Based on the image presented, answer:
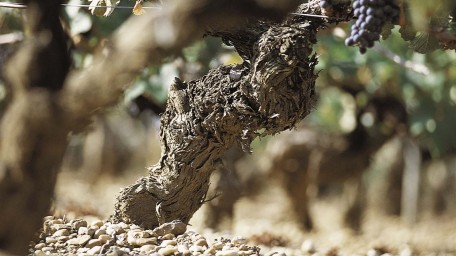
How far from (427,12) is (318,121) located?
5.41 m

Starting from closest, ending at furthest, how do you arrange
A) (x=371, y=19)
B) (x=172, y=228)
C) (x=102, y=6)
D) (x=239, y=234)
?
(x=371, y=19) < (x=172, y=228) < (x=102, y=6) < (x=239, y=234)

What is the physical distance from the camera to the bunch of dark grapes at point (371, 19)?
223 cm

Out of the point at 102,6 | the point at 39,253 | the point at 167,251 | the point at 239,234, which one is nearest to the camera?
the point at 39,253

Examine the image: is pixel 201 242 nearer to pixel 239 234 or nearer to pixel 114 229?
pixel 114 229

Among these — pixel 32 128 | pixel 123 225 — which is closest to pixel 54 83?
pixel 32 128

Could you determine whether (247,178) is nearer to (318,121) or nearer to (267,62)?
(318,121)

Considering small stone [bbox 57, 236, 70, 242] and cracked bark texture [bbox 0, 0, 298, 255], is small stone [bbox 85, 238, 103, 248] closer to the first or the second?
small stone [bbox 57, 236, 70, 242]

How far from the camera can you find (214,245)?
2.64m

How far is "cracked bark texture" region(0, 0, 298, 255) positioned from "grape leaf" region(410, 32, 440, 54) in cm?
108

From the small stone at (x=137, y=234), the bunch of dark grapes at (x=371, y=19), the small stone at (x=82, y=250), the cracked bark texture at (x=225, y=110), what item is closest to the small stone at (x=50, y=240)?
the small stone at (x=82, y=250)

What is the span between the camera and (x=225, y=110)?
2734 mm

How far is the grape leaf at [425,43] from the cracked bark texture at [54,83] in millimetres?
1081

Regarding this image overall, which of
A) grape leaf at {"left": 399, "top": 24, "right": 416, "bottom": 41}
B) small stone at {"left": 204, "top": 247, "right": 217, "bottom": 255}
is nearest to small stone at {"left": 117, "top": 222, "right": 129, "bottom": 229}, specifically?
small stone at {"left": 204, "top": 247, "right": 217, "bottom": 255}

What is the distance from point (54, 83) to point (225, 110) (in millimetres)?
1086
